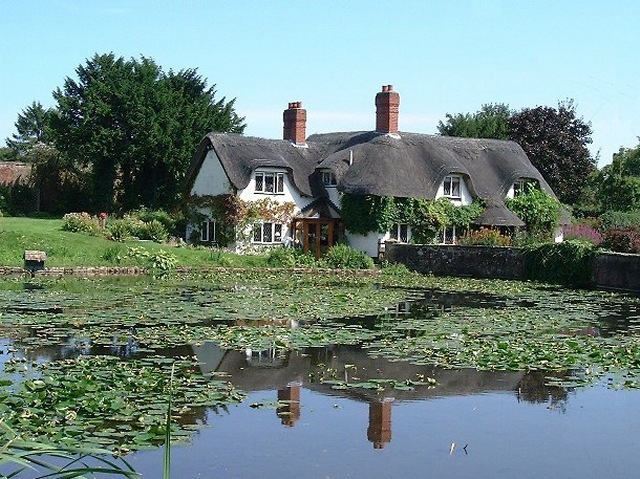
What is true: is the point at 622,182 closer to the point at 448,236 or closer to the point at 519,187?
the point at 519,187

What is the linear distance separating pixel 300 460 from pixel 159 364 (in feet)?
17.1

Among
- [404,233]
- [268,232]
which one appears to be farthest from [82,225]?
[404,233]

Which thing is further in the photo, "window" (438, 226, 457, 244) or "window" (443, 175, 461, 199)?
"window" (443, 175, 461, 199)

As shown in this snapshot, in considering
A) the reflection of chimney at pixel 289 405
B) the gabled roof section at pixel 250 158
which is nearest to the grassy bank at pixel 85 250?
the gabled roof section at pixel 250 158

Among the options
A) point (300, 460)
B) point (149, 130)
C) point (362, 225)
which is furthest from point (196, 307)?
point (149, 130)

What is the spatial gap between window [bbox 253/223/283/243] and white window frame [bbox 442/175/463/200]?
8.38 m

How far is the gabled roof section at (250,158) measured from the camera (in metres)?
43.5

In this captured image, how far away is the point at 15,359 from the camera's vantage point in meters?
13.8

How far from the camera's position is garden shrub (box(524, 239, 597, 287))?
33.3 m

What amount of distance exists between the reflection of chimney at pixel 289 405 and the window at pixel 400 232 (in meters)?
31.3

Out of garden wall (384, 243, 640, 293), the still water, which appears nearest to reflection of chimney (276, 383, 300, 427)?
the still water

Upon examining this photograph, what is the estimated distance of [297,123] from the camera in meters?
48.1

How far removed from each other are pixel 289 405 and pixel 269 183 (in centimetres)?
3332

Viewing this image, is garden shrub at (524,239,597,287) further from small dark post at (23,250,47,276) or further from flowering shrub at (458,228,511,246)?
small dark post at (23,250,47,276)
